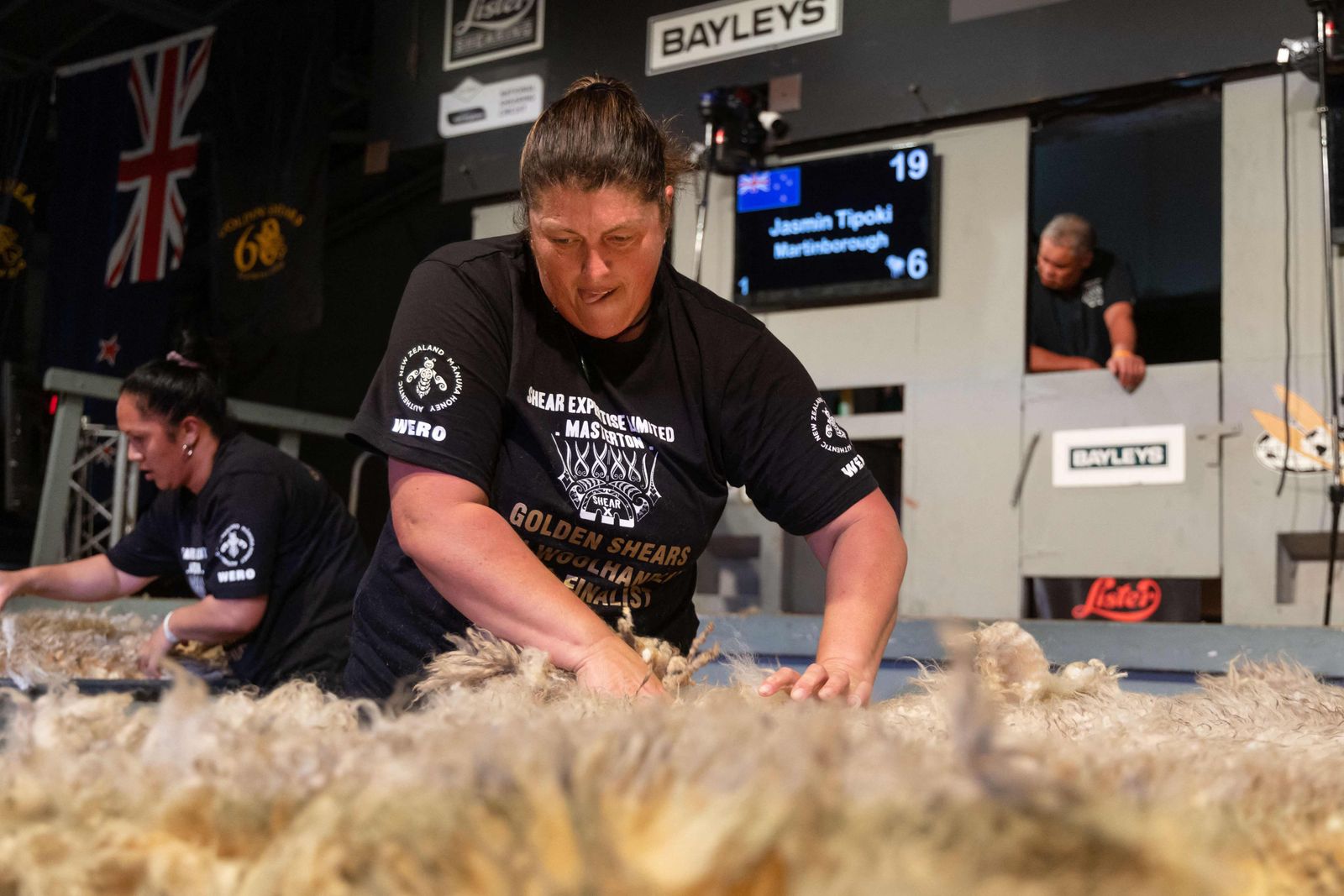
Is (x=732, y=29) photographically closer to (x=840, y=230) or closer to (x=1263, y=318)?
(x=840, y=230)

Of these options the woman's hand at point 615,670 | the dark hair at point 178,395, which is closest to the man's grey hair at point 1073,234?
the dark hair at point 178,395

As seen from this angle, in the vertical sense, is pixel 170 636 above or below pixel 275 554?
below

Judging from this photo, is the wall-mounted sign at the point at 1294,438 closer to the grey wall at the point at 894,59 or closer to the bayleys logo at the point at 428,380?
the grey wall at the point at 894,59

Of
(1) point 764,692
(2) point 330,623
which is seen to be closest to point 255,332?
(2) point 330,623

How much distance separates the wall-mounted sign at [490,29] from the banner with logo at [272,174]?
50 centimetres

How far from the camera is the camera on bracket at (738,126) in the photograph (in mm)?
3957

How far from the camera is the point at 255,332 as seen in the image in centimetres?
489

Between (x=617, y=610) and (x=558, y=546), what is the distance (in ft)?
0.33

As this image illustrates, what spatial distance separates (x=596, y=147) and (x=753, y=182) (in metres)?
3.18

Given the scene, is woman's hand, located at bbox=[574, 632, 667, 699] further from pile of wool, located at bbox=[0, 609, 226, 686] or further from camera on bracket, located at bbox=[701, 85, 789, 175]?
camera on bracket, located at bbox=[701, 85, 789, 175]

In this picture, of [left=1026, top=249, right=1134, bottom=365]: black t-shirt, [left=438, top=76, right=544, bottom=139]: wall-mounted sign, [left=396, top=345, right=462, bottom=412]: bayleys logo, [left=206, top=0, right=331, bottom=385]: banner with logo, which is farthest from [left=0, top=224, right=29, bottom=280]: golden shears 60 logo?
[left=396, top=345, right=462, bottom=412]: bayleys logo

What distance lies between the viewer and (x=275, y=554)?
Result: 2.58 meters

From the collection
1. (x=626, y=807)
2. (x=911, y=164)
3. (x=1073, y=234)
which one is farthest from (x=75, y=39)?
(x=626, y=807)

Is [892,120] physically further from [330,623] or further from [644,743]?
[644,743]
